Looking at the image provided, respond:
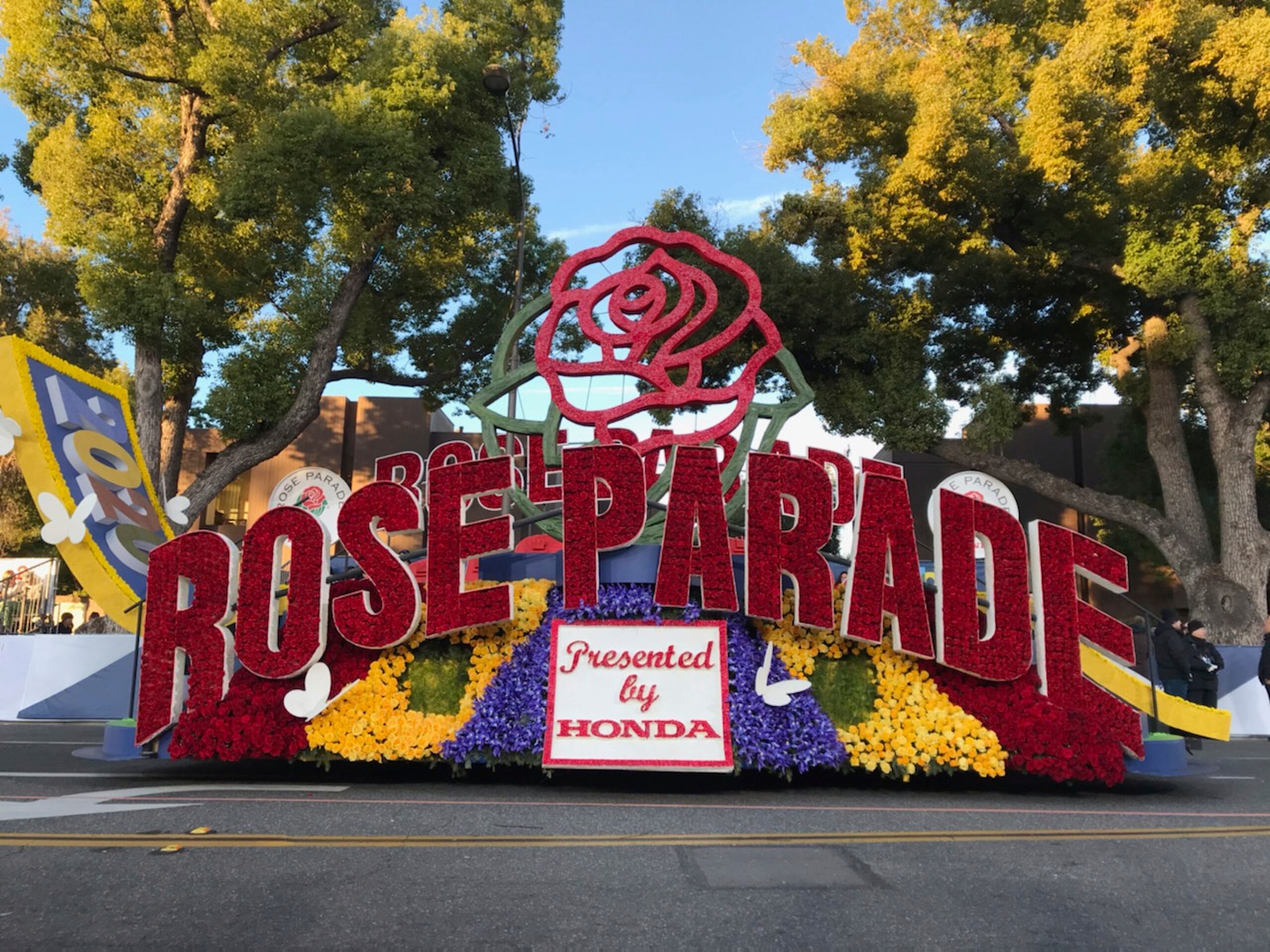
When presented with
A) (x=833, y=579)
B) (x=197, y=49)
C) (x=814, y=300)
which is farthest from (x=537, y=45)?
(x=833, y=579)

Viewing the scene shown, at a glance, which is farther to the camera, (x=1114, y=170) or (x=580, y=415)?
(x=1114, y=170)

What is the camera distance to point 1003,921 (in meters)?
4.07

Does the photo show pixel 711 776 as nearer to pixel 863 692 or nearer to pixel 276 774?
pixel 863 692

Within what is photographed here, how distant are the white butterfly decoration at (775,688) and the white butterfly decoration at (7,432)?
7.80 m

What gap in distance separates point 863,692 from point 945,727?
0.73 m

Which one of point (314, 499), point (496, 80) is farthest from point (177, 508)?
point (496, 80)

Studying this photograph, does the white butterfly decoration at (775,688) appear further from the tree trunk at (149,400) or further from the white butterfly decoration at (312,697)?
the tree trunk at (149,400)

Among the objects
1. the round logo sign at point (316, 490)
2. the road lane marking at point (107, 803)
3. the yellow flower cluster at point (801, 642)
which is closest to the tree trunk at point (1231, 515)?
the yellow flower cluster at point (801, 642)

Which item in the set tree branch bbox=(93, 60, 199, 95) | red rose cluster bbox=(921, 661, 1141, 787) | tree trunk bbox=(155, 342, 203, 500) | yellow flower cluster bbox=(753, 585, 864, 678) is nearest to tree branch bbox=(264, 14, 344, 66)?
tree branch bbox=(93, 60, 199, 95)

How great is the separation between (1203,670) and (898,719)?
16.6 ft

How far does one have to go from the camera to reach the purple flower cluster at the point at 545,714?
7.67 m

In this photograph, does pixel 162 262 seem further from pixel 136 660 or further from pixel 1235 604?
pixel 1235 604

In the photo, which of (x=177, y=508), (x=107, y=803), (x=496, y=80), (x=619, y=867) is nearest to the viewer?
(x=619, y=867)

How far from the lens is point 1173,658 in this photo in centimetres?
1059
